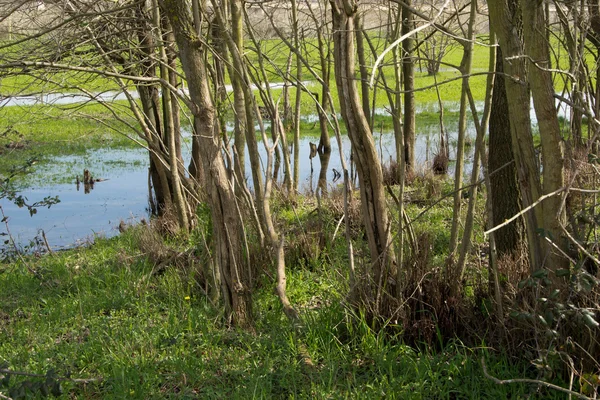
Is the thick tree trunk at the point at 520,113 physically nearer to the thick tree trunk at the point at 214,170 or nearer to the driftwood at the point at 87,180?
the thick tree trunk at the point at 214,170

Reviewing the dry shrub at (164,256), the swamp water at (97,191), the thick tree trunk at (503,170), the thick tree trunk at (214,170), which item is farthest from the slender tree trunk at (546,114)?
the swamp water at (97,191)

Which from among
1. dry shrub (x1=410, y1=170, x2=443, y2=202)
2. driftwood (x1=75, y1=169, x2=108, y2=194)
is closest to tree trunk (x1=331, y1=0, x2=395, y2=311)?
dry shrub (x1=410, y1=170, x2=443, y2=202)

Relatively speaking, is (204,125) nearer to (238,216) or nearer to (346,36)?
(238,216)

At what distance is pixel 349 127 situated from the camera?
13.0ft

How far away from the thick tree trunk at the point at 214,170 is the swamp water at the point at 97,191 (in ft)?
13.1

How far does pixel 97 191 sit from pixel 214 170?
9069 millimetres

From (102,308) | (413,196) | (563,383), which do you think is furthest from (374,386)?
(413,196)

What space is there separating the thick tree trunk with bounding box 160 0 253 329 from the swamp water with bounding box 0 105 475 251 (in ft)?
13.1

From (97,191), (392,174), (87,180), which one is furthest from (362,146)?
(87,180)

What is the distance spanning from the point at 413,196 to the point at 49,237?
522cm

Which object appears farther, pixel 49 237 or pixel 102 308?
pixel 49 237

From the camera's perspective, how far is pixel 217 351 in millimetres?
4160

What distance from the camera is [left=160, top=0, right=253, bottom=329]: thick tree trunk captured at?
4.16m

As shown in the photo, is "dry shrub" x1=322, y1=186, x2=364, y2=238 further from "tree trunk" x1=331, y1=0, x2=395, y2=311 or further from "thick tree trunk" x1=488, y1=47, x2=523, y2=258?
"tree trunk" x1=331, y1=0, x2=395, y2=311
